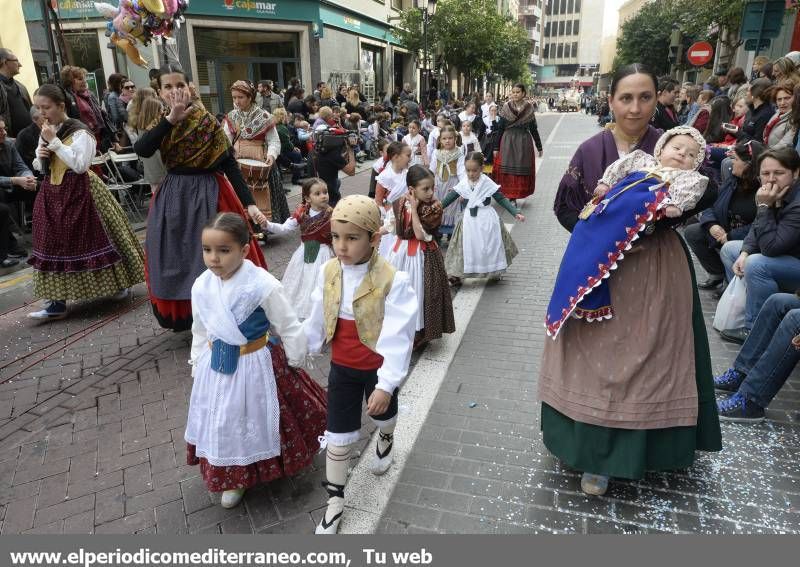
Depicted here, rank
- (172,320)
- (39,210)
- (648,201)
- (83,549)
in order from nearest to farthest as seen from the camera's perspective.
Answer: (648,201) → (83,549) → (172,320) → (39,210)

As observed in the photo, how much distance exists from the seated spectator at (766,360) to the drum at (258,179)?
231 inches

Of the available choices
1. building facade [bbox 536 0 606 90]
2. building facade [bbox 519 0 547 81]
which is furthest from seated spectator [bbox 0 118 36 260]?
building facade [bbox 536 0 606 90]

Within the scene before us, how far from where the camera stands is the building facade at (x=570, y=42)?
98.6 metres

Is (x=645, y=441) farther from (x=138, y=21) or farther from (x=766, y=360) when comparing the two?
(x=138, y=21)

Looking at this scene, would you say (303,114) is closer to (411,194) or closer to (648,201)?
(411,194)

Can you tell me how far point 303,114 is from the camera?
15555mm

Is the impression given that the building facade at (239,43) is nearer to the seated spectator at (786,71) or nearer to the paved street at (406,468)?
the paved street at (406,468)

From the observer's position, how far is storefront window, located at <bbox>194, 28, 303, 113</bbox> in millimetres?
19797

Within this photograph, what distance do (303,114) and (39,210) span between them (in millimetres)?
10971

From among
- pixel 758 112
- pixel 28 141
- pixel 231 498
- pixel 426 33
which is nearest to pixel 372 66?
pixel 426 33

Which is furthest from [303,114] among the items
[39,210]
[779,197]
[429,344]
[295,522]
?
[295,522]

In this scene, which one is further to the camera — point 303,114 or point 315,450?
point 303,114

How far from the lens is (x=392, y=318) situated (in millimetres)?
2674

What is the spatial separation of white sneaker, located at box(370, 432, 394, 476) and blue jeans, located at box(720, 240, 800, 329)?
3.12 metres
